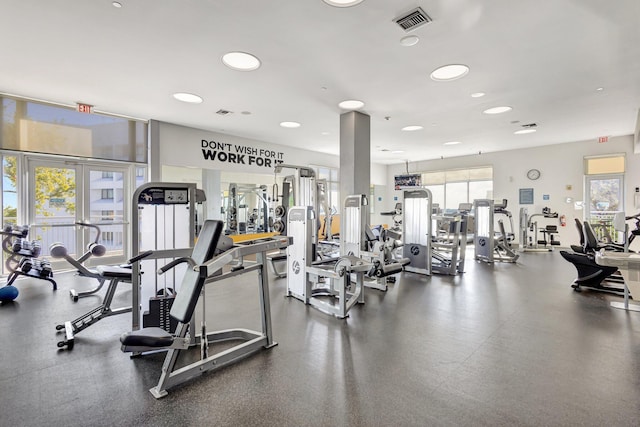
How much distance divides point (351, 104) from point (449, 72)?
1788mm

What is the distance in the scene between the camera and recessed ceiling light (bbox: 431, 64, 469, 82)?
4.08 m

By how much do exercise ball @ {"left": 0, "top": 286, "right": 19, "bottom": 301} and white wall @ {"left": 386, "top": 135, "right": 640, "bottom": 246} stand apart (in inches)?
469

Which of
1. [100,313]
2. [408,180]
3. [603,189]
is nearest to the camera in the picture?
[100,313]

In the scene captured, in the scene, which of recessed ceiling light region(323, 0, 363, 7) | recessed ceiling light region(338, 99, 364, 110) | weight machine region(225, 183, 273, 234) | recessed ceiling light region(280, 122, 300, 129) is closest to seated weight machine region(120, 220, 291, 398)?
recessed ceiling light region(323, 0, 363, 7)

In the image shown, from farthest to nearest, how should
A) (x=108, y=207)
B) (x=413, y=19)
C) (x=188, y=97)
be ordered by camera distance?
(x=108, y=207)
(x=188, y=97)
(x=413, y=19)

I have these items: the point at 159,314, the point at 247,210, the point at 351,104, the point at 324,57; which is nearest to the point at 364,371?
the point at 159,314

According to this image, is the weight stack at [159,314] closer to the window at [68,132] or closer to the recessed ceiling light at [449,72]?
the recessed ceiling light at [449,72]

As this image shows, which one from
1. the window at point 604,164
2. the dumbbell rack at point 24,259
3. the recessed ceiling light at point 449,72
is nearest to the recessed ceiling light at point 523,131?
the window at point 604,164

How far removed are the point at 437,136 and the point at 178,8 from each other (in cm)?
683

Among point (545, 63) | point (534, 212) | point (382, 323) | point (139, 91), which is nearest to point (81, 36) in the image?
point (139, 91)

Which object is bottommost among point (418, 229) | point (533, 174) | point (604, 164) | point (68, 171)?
point (418, 229)

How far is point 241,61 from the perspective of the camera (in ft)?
13.0

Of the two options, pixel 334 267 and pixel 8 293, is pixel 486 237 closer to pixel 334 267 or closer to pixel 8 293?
pixel 334 267

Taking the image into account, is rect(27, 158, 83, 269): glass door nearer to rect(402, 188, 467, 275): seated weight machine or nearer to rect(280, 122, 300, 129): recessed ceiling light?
rect(280, 122, 300, 129): recessed ceiling light
